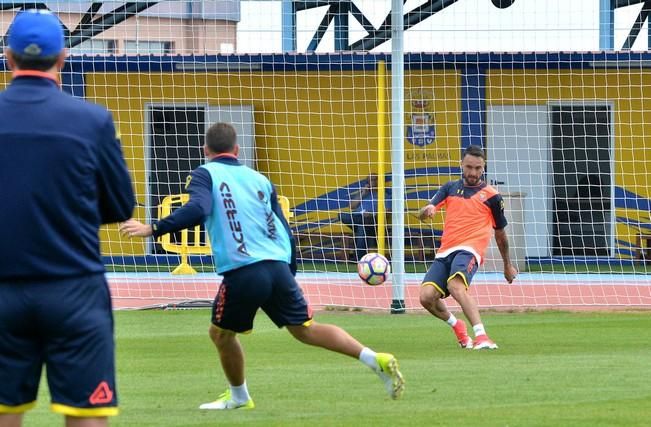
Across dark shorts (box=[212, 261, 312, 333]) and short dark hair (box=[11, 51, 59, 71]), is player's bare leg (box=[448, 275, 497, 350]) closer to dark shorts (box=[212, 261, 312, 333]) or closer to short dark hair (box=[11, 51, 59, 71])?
dark shorts (box=[212, 261, 312, 333])

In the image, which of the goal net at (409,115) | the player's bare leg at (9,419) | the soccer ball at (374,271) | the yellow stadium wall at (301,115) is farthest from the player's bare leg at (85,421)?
the yellow stadium wall at (301,115)

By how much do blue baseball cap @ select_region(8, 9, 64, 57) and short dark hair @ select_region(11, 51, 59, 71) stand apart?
11 mm

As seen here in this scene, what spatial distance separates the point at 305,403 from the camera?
29.9ft

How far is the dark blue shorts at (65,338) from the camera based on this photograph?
489 centimetres

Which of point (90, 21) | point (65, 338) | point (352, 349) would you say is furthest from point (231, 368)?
point (90, 21)

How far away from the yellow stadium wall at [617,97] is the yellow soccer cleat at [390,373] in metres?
17.1

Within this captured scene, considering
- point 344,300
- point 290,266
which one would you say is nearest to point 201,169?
point 290,266

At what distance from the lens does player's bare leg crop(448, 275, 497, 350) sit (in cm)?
1302

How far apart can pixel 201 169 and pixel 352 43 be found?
61.9 ft

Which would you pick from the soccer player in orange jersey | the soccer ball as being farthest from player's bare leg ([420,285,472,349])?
the soccer ball

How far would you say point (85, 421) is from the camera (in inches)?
195

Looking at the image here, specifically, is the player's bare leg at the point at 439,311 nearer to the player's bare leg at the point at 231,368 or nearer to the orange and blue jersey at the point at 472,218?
the orange and blue jersey at the point at 472,218

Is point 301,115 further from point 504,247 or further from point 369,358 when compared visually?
point 369,358

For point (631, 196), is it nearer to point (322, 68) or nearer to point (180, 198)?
point (322, 68)
